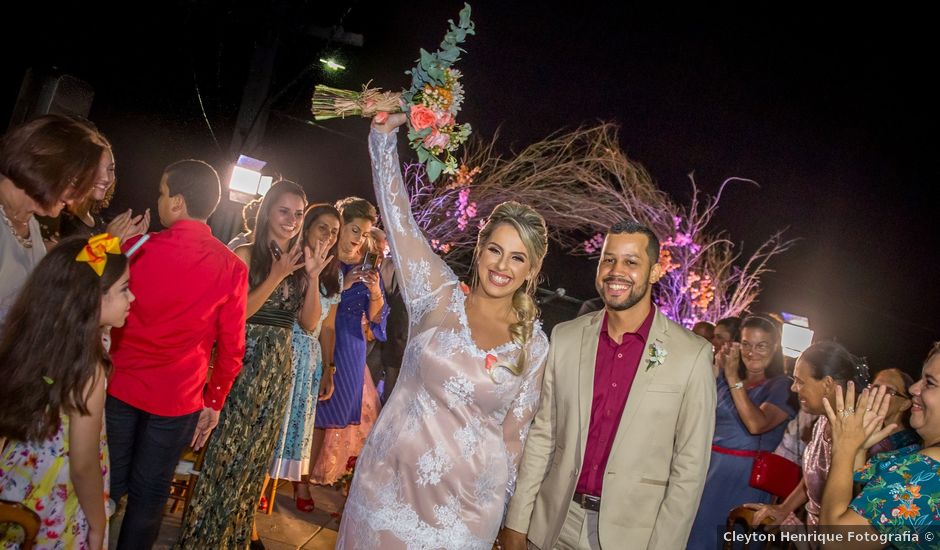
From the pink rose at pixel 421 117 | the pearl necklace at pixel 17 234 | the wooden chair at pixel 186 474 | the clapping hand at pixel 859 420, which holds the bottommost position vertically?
the wooden chair at pixel 186 474

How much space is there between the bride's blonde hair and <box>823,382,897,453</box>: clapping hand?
1317 mm

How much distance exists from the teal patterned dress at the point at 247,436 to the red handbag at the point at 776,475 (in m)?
3.42

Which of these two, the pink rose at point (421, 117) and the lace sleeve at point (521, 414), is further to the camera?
the lace sleeve at point (521, 414)

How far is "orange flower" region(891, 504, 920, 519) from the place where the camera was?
6.55 feet

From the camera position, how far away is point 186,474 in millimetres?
4094

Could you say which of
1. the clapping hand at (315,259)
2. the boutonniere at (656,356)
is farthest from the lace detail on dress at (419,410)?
the clapping hand at (315,259)

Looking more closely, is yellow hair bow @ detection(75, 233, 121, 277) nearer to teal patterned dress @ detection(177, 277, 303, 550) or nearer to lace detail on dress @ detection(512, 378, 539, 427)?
teal patterned dress @ detection(177, 277, 303, 550)

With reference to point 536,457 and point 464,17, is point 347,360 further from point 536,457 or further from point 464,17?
point 464,17

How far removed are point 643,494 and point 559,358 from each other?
28.2 inches

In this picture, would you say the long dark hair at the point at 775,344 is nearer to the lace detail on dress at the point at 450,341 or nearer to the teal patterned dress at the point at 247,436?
the lace detail on dress at the point at 450,341

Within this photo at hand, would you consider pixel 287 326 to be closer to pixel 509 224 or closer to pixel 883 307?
pixel 509 224

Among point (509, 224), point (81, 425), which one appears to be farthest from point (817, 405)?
point (81, 425)

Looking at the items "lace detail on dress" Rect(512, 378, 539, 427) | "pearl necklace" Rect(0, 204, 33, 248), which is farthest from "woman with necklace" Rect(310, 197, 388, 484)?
"lace detail on dress" Rect(512, 378, 539, 427)

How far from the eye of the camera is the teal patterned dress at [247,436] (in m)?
3.16
